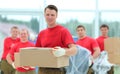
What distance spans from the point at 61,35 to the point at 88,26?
14.0 ft

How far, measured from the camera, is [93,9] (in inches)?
263

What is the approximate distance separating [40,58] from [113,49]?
1428 mm

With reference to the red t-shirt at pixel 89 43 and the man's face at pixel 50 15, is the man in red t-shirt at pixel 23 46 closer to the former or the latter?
the red t-shirt at pixel 89 43

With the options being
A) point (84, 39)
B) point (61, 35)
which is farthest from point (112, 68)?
point (61, 35)

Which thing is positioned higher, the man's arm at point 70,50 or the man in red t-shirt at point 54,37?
the man in red t-shirt at point 54,37

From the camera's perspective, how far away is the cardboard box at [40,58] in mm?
2436

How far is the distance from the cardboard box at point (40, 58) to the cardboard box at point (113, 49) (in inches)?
41.6

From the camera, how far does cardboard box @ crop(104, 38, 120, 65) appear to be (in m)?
3.48

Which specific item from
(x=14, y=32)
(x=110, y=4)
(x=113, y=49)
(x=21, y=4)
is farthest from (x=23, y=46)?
(x=110, y=4)

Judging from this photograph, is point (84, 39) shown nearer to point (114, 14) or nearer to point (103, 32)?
point (103, 32)

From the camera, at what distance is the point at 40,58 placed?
249 cm

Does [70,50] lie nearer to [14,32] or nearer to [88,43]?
[88,43]

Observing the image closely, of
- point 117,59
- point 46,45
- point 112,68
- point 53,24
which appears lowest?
point 112,68

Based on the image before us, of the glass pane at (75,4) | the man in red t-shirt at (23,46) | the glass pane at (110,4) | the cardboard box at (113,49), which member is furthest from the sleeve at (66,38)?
the glass pane at (110,4)
